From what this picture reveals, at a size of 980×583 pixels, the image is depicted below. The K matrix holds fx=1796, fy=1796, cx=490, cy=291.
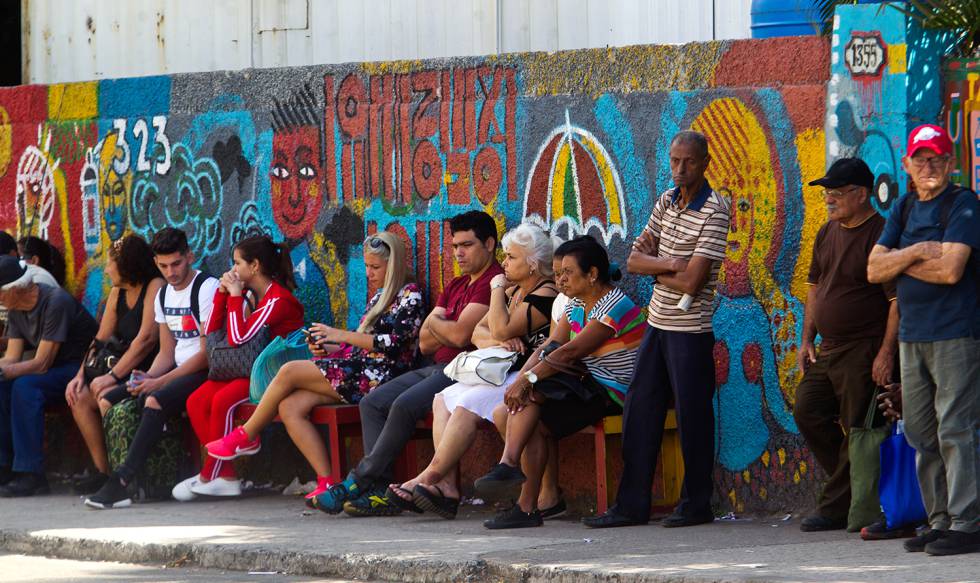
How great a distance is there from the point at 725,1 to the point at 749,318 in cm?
462

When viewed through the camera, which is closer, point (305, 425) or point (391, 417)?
point (391, 417)

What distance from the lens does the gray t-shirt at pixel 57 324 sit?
11.5 m

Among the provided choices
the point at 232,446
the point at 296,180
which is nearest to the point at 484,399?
the point at 232,446

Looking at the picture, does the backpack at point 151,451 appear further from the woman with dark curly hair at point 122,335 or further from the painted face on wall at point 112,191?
the painted face on wall at point 112,191

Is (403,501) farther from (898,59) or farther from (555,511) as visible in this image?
(898,59)

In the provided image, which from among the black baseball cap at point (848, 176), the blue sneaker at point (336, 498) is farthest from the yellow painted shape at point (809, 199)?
the blue sneaker at point (336, 498)

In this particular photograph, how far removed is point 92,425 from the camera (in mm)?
11250

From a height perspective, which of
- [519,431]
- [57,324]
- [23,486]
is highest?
[57,324]

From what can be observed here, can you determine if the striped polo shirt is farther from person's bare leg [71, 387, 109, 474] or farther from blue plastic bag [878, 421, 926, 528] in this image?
person's bare leg [71, 387, 109, 474]

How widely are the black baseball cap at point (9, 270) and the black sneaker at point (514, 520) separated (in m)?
4.12

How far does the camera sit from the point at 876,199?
28.1ft

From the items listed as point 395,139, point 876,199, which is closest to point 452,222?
point 395,139

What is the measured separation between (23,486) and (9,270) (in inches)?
54.7

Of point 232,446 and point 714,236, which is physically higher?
point 714,236
